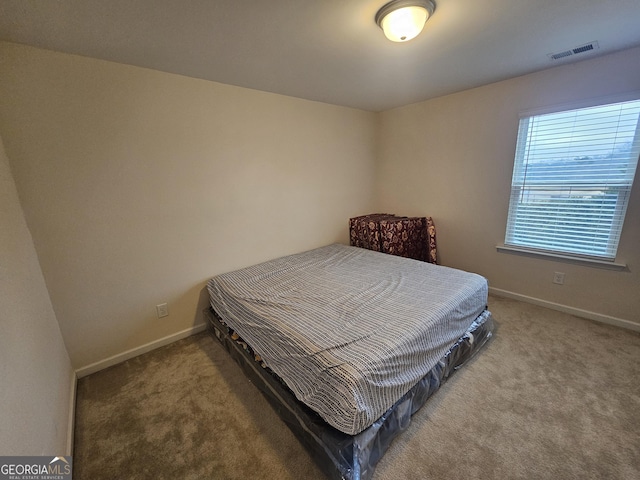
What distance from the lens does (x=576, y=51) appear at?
186cm

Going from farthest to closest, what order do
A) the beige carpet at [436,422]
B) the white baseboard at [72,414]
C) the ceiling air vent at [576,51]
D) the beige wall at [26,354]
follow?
1. the ceiling air vent at [576,51]
2. the white baseboard at [72,414]
3. the beige carpet at [436,422]
4. the beige wall at [26,354]

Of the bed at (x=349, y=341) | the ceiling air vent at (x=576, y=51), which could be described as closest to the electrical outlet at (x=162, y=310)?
the bed at (x=349, y=341)

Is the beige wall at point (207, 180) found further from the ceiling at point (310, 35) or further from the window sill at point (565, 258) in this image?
the ceiling at point (310, 35)

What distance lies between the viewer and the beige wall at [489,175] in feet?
6.77

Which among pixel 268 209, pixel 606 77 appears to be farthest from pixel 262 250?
pixel 606 77

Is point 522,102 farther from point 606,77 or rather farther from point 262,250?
point 262,250

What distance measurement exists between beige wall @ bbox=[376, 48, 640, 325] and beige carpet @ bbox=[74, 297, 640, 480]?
0.50 m

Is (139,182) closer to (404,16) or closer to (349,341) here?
(349,341)

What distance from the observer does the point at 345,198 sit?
3342 millimetres

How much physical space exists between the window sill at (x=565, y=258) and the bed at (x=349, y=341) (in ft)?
3.24

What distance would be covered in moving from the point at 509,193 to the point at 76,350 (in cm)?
394

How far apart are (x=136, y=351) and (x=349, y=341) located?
1821 millimetres

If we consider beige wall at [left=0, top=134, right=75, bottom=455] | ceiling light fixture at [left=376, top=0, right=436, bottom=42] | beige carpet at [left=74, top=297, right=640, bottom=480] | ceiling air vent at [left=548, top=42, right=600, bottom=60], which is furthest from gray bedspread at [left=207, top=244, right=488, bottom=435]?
ceiling air vent at [left=548, top=42, right=600, bottom=60]

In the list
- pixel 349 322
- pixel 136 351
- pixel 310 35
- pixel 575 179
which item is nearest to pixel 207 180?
pixel 310 35
